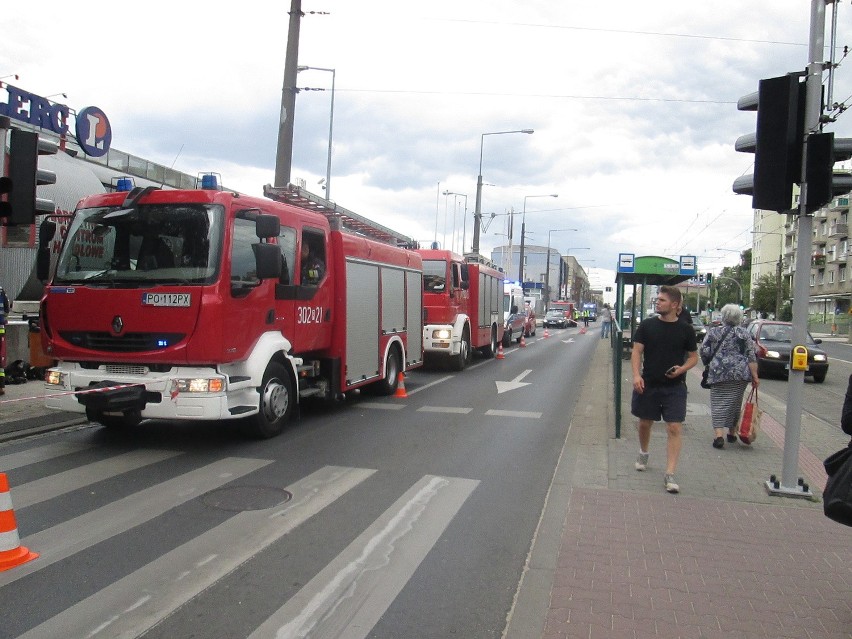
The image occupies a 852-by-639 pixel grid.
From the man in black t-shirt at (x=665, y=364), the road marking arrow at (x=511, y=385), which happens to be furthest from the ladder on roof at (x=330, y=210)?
the man in black t-shirt at (x=665, y=364)

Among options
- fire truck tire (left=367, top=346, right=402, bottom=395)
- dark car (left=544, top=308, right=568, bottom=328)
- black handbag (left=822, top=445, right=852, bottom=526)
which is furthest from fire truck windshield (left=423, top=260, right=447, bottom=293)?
dark car (left=544, top=308, right=568, bottom=328)

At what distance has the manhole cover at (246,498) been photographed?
219 inches

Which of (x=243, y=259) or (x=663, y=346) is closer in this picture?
(x=663, y=346)

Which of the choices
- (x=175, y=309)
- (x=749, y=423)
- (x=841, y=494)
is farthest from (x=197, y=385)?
(x=749, y=423)

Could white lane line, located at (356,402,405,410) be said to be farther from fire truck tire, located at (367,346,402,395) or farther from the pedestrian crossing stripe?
the pedestrian crossing stripe

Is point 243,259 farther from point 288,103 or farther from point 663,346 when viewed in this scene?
point 288,103

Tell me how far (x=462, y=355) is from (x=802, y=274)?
1172 centimetres

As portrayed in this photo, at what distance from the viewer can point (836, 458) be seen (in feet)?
11.9

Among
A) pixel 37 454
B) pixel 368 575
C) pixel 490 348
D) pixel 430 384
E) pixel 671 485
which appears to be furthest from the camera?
pixel 490 348

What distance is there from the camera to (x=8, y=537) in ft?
14.1

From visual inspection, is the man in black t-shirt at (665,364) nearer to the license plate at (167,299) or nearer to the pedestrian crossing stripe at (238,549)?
the pedestrian crossing stripe at (238,549)

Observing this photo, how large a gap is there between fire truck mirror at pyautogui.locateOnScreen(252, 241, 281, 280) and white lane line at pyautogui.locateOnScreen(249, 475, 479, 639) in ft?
9.89

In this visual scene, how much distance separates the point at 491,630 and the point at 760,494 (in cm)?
364

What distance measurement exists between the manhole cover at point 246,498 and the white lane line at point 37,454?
219cm
